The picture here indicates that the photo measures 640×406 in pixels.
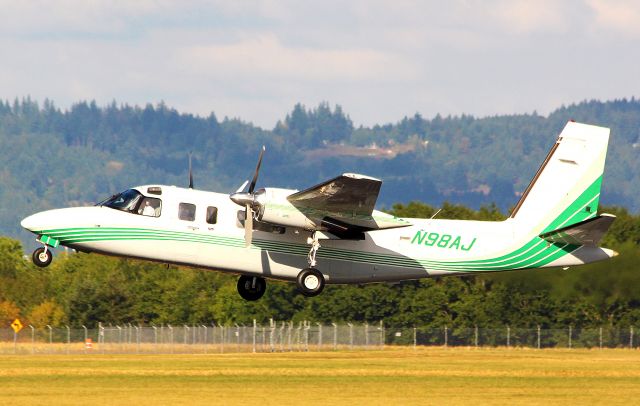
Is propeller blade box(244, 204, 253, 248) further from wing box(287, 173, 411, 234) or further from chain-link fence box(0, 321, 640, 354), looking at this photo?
chain-link fence box(0, 321, 640, 354)

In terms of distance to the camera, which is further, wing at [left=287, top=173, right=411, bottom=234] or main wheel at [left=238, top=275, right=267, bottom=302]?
main wheel at [left=238, top=275, right=267, bottom=302]

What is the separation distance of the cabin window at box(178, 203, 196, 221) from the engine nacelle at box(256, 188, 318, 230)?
1852 mm

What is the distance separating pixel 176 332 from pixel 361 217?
31980 millimetres

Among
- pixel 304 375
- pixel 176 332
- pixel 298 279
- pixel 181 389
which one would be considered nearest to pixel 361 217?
pixel 298 279

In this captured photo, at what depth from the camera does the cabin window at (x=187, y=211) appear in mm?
35031

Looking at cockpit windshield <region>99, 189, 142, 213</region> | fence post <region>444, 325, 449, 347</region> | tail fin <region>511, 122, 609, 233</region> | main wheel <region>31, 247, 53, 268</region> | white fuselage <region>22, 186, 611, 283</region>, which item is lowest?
fence post <region>444, 325, 449, 347</region>

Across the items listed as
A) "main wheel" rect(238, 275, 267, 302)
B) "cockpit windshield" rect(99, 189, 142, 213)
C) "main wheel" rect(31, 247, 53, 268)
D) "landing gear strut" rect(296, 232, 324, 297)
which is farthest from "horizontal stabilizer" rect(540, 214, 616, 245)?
"main wheel" rect(31, 247, 53, 268)

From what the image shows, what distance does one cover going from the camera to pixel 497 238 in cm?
3806

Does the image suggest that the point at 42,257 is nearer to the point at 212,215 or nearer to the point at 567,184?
the point at 212,215

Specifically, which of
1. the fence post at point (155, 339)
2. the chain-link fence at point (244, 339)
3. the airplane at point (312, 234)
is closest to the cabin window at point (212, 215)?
the airplane at point (312, 234)

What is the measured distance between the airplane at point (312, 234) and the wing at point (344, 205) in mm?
28

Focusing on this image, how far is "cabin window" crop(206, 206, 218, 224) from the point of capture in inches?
1384

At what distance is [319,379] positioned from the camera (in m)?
44.1

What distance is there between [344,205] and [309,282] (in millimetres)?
2611
